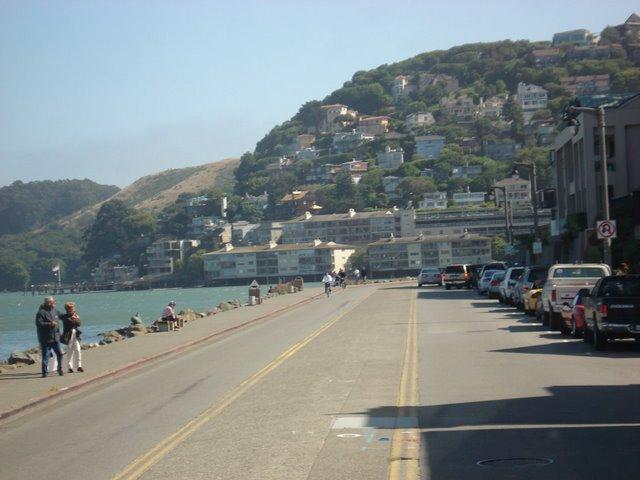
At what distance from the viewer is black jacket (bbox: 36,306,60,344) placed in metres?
24.1

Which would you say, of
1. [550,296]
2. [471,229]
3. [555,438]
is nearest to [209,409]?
[555,438]

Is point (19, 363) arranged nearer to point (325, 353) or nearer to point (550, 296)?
point (325, 353)

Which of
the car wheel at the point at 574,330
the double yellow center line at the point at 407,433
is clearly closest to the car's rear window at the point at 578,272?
the car wheel at the point at 574,330

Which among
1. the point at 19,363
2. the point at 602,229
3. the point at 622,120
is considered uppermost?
the point at 622,120

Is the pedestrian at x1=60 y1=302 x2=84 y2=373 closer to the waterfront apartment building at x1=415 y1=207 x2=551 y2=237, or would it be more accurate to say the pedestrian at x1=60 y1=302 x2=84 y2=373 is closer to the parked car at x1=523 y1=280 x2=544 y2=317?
the parked car at x1=523 y1=280 x2=544 y2=317

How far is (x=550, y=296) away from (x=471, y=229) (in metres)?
136

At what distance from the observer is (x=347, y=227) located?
7510 inches

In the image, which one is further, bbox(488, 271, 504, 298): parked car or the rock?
bbox(488, 271, 504, 298): parked car

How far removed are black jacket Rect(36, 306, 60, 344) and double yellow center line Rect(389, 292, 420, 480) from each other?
7.74 m

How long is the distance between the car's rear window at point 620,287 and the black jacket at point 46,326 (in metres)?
12.5

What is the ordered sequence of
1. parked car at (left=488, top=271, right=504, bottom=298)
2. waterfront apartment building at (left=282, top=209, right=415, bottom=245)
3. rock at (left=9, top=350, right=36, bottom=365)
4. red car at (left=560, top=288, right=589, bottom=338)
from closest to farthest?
red car at (left=560, top=288, right=589, bottom=338), rock at (left=9, top=350, right=36, bottom=365), parked car at (left=488, top=271, right=504, bottom=298), waterfront apartment building at (left=282, top=209, right=415, bottom=245)

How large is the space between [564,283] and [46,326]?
15.2 meters

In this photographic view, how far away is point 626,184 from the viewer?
232 feet

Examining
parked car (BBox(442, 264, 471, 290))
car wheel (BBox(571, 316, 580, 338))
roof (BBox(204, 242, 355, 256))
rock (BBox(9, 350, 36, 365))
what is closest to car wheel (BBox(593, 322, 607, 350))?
car wheel (BBox(571, 316, 580, 338))
